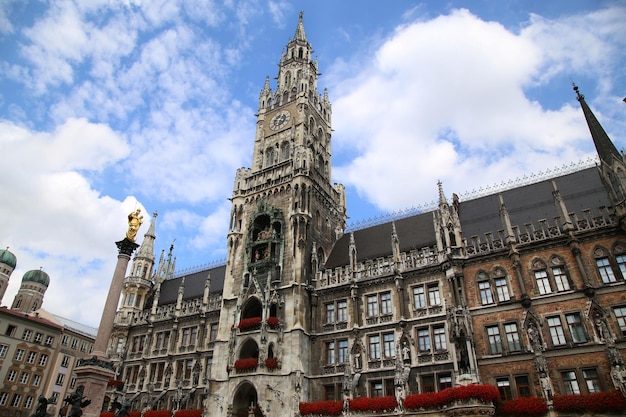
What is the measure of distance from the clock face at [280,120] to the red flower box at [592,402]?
32680 mm

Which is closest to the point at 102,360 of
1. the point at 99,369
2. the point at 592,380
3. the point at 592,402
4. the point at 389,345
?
the point at 99,369

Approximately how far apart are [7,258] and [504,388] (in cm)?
9098

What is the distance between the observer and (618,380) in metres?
21.6

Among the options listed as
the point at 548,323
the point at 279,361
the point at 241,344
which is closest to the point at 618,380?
the point at 548,323

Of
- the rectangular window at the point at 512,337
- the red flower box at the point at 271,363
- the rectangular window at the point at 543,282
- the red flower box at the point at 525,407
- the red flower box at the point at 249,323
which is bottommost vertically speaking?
the red flower box at the point at 525,407

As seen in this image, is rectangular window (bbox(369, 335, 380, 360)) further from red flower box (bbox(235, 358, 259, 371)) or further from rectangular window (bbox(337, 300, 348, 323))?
red flower box (bbox(235, 358, 259, 371))

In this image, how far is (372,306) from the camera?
104 feet

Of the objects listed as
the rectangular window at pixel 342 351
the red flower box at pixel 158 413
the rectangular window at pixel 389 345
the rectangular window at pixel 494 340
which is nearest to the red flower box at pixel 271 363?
the rectangular window at pixel 342 351

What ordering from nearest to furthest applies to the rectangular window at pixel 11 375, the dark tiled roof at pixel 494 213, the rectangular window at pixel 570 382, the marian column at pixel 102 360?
the marian column at pixel 102 360 → the rectangular window at pixel 570 382 → the dark tiled roof at pixel 494 213 → the rectangular window at pixel 11 375

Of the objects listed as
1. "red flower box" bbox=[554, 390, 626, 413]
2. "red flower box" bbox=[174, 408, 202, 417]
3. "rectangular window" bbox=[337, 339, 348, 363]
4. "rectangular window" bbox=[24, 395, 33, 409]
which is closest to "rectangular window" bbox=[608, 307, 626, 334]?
"red flower box" bbox=[554, 390, 626, 413]

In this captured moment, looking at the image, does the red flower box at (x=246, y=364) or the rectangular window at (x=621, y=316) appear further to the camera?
the red flower box at (x=246, y=364)

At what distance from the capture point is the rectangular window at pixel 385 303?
30906 mm

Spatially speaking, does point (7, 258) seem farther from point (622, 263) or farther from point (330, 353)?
point (622, 263)

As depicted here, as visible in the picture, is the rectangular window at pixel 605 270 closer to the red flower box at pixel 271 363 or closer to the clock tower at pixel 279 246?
the clock tower at pixel 279 246
